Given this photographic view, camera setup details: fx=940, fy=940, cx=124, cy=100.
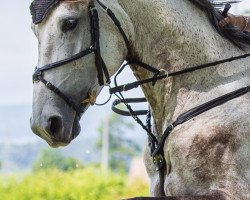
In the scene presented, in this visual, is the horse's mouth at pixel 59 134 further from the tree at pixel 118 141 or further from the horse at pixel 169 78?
the tree at pixel 118 141

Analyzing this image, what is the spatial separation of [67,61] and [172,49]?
87cm

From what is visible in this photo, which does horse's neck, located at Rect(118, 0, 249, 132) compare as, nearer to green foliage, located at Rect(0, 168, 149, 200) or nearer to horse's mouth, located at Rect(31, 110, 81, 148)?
horse's mouth, located at Rect(31, 110, 81, 148)

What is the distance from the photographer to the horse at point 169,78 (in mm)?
6820

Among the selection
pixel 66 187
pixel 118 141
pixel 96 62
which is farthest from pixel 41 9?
pixel 118 141

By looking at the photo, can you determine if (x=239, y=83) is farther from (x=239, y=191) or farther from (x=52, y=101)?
(x=52, y=101)

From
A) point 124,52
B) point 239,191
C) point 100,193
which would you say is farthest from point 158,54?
point 100,193

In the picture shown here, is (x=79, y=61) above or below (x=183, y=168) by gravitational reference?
above

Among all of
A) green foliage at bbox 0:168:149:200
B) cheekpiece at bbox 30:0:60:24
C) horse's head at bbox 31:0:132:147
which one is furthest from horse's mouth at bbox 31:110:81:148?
green foliage at bbox 0:168:149:200

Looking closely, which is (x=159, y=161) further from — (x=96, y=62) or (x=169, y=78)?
(x=96, y=62)

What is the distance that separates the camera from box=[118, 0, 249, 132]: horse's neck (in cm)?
718

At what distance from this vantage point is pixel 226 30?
731 cm

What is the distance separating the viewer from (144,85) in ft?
24.0


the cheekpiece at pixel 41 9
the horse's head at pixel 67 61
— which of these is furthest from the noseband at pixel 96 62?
the cheekpiece at pixel 41 9

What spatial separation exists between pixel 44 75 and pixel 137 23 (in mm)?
879
